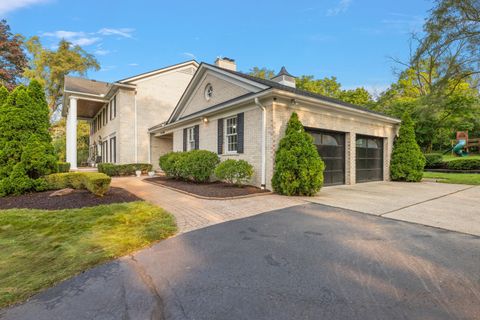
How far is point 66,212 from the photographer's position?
17.4 feet

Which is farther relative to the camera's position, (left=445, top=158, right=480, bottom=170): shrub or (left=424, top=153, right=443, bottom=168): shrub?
(left=424, top=153, right=443, bottom=168): shrub

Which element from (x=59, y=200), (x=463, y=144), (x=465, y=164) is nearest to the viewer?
(x=59, y=200)

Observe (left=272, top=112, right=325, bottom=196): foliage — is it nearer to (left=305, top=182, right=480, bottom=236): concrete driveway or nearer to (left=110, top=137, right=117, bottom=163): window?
(left=305, top=182, right=480, bottom=236): concrete driveway

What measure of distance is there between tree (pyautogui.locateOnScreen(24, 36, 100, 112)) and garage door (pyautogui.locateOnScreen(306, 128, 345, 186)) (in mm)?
34746

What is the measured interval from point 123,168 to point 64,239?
12293 millimetres

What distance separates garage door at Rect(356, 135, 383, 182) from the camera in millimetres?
11609

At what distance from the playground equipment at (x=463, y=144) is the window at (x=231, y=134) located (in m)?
25.0

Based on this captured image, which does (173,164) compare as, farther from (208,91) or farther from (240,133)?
(208,91)

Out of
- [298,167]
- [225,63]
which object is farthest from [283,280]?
[225,63]

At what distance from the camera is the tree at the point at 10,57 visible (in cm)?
2630

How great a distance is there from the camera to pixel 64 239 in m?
3.84

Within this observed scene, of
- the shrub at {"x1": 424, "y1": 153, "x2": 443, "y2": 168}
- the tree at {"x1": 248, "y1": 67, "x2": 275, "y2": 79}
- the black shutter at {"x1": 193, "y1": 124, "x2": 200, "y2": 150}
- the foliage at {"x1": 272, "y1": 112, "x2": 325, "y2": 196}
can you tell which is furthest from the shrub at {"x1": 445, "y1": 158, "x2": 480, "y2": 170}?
the tree at {"x1": 248, "y1": 67, "x2": 275, "y2": 79}

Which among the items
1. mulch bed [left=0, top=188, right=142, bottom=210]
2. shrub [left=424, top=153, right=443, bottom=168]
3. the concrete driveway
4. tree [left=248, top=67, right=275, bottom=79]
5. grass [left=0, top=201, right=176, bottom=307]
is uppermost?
tree [left=248, top=67, right=275, bottom=79]

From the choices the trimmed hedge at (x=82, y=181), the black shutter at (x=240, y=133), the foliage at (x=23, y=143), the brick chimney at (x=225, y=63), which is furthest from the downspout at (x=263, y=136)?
the brick chimney at (x=225, y=63)
